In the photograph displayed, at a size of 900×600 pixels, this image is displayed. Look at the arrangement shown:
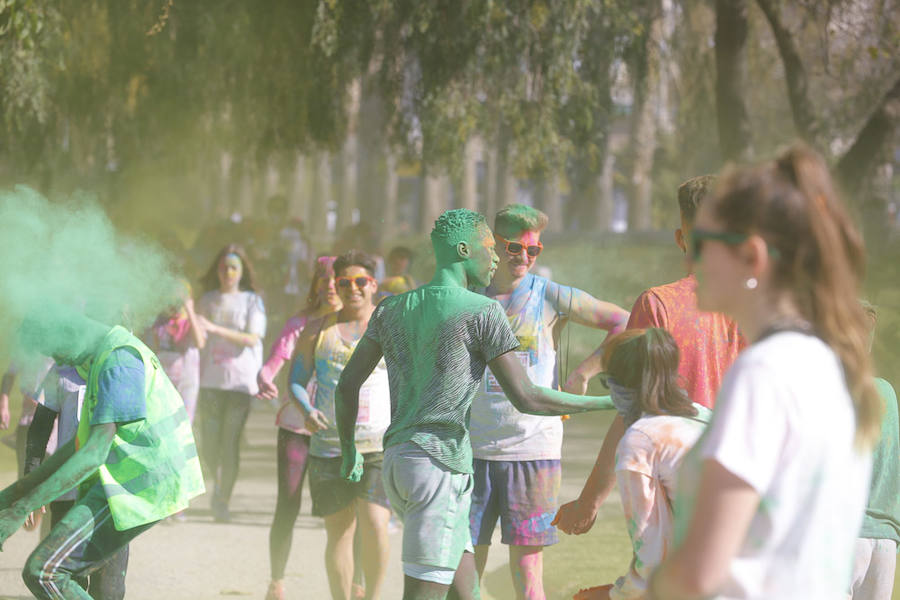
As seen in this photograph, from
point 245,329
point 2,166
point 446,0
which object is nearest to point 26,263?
point 245,329

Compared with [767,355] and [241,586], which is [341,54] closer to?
[241,586]

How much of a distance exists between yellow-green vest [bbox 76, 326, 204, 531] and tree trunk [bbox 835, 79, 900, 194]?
33.7 ft

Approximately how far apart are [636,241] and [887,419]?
16.6 metres

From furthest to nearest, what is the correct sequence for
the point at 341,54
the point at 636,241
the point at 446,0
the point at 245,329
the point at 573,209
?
1. the point at 573,209
2. the point at 636,241
3. the point at 341,54
4. the point at 446,0
5. the point at 245,329

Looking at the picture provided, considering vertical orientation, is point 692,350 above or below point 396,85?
below

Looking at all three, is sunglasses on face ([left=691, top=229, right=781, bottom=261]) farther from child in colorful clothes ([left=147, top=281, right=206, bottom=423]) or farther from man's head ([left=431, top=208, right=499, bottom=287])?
child in colorful clothes ([left=147, top=281, right=206, bottom=423])

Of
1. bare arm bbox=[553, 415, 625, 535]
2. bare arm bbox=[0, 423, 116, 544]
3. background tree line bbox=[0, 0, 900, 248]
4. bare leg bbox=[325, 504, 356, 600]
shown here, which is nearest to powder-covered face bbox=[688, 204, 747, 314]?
bare arm bbox=[553, 415, 625, 535]

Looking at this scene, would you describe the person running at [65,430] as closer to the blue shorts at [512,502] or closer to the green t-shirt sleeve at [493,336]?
the blue shorts at [512,502]

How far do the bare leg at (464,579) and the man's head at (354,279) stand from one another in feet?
6.80

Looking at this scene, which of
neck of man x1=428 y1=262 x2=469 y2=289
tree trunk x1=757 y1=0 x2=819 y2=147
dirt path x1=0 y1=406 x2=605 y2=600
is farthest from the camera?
tree trunk x1=757 y1=0 x2=819 y2=147

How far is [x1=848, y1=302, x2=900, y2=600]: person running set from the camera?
4.00m

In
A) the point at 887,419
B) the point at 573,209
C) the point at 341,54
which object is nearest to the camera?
the point at 887,419

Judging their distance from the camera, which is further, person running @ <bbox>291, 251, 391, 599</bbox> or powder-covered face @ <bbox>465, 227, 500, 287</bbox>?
person running @ <bbox>291, 251, 391, 599</bbox>

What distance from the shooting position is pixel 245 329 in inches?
339
